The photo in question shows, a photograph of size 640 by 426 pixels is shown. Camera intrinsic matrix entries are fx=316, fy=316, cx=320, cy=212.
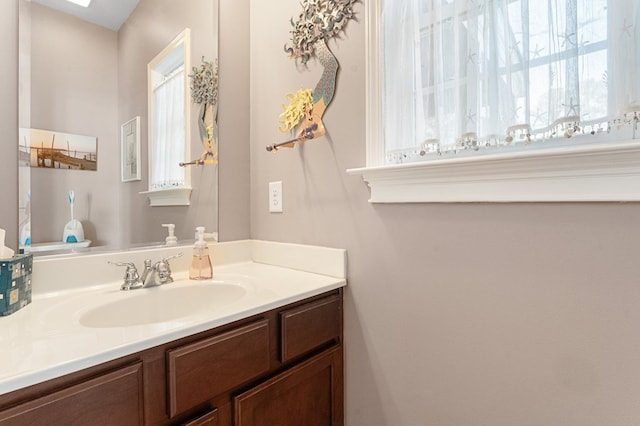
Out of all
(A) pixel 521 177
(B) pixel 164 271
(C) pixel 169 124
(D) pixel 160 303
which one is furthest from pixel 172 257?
(A) pixel 521 177

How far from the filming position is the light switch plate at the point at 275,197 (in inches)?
54.0

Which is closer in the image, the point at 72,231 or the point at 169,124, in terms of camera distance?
the point at 72,231

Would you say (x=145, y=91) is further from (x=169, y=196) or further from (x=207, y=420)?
(x=207, y=420)

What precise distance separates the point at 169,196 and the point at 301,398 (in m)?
0.88

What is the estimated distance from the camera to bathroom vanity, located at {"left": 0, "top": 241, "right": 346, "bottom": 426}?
1.84ft

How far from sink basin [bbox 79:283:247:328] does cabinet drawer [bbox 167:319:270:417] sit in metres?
0.24

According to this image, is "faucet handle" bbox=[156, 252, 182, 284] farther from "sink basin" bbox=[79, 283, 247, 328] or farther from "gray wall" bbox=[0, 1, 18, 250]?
"gray wall" bbox=[0, 1, 18, 250]

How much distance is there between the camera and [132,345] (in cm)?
62

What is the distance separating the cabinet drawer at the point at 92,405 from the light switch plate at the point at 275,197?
2.72ft

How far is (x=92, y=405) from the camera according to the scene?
0.58 metres

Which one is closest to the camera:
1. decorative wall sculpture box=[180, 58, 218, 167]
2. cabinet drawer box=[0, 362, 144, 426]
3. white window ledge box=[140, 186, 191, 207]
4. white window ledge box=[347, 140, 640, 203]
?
cabinet drawer box=[0, 362, 144, 426]

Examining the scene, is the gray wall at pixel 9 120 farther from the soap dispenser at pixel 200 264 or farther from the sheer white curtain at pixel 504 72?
the sheer white curtain at pixel 504 72

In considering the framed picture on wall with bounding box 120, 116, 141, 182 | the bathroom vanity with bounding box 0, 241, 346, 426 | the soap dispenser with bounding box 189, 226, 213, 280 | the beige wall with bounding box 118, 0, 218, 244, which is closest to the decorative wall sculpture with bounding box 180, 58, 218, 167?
the beige wall with bounding box 118, 0, 218, 244

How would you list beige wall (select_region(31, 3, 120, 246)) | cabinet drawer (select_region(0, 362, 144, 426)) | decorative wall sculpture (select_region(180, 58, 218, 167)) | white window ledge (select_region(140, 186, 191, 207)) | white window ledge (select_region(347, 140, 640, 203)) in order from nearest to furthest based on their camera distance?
cabinet drawer (select_region(0, 362, 144, 426)) < white window ledge (select_region(347, 140, 640, 203)) < beige wall (select_region(31, 3, 120, 246)) < white window ledge (select_region(140, 186, 191, 207)) < decorative wall sculpture (select_region(180, 58, 218, 167))
